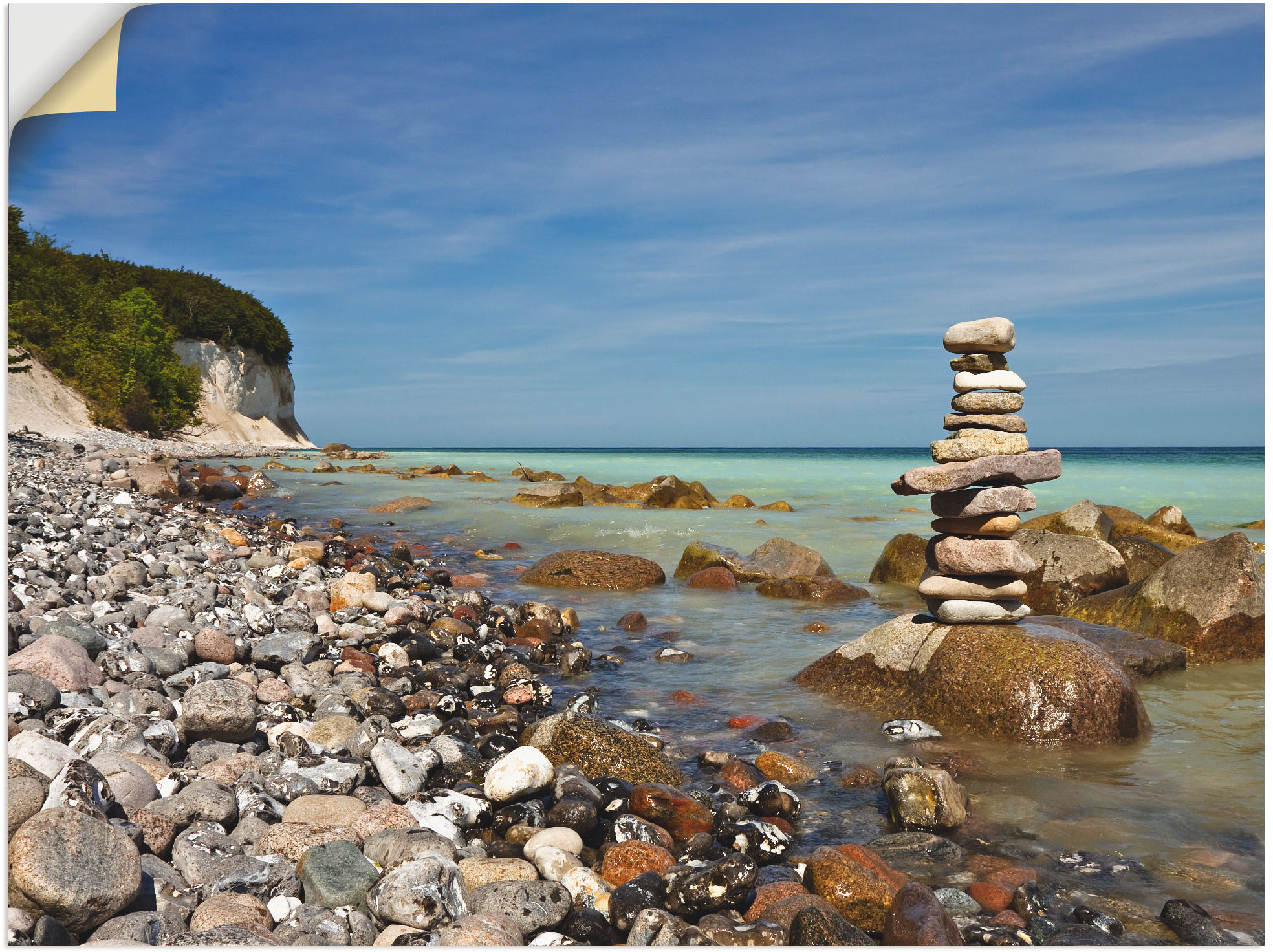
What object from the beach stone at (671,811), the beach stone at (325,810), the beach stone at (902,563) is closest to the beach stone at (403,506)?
the beach stone at (902,563)

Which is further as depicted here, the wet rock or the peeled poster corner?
the wet rock

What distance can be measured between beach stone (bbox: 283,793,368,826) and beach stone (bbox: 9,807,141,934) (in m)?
1.00

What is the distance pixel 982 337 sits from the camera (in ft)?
22.0

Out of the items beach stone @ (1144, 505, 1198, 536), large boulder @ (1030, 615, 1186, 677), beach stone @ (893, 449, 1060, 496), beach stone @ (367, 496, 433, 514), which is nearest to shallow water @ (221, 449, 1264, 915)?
large boulder @ (1030, 615, 1186, 677)

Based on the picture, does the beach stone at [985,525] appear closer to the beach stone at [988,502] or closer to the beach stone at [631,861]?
the beach stone at [988,502]

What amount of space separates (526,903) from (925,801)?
2555 mm

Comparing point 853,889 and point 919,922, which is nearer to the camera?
point 919,922

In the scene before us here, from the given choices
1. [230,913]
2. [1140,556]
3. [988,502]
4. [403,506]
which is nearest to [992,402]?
[988,502]

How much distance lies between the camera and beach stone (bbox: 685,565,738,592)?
42.7ft

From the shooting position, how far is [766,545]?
14.1m

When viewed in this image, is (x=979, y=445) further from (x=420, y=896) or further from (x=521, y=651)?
(x=420, y=896)

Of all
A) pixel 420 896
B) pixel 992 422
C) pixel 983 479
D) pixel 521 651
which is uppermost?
pixel 992 422

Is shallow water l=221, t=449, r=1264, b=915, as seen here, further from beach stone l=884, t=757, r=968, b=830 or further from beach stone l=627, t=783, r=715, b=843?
beach stone l=627, t=783, r=715, b=843

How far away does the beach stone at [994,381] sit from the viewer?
6734 mm
